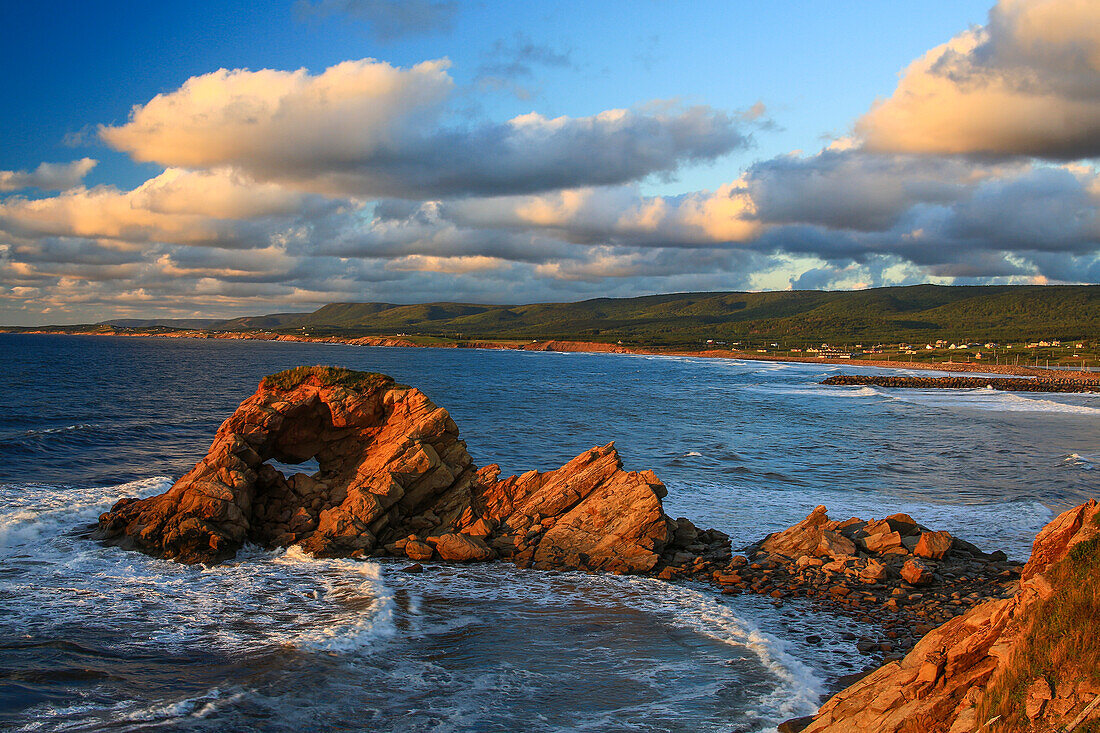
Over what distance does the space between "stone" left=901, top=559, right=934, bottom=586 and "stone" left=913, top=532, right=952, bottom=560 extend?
1481 millimetres

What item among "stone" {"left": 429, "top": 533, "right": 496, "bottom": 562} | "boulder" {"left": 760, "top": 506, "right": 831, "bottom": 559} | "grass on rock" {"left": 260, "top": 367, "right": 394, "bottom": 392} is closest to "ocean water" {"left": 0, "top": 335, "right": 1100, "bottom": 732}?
"stone" {"left": 429, "top": 533, "right": 496, "bottom": 562}

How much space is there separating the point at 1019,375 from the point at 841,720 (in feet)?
540

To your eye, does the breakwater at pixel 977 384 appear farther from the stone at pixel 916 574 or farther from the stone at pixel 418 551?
the stone at pixel 418 551

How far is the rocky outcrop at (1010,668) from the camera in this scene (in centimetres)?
848

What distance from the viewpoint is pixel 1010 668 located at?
29.5 ft

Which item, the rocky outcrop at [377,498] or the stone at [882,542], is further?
the rocky outcrop at [377,498]

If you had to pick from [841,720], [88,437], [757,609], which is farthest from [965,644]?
[88,437]

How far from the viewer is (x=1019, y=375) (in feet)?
478

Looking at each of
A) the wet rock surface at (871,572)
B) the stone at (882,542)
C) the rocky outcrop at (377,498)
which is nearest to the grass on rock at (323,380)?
the rocky outcrop at (377,498)

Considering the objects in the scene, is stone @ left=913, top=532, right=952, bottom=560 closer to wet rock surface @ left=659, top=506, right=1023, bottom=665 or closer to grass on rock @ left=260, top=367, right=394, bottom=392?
wet rock surface @ left=659, top=506, right=1023, bottom=665

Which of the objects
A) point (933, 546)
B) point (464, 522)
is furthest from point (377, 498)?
point (933, 546)

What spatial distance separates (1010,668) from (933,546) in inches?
591

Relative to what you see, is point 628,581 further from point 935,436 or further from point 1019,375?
point 1019,375

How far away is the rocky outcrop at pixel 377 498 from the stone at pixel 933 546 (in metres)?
7.36
